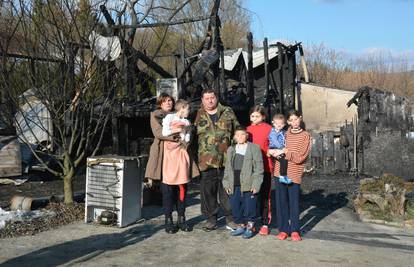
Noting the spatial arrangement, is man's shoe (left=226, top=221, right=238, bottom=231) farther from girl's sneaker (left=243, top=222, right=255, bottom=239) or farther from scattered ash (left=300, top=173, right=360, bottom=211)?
scattered ash (left=300, top=173, right=360, bottom=211)

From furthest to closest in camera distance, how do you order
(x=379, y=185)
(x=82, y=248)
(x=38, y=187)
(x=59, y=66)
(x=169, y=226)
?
(x=38, y=187), (x=379, y=185), (x=59, y=66), (x=169, y=226), (x=82, y=248)

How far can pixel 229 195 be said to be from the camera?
6836 millimetres

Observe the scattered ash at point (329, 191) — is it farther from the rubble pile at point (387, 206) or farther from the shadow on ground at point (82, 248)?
the shadow on ground at point (82, 248)

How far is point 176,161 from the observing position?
22.2ft

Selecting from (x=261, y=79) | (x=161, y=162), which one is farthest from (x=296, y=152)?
(x=261, y=79)

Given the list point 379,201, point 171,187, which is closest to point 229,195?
point 171,187

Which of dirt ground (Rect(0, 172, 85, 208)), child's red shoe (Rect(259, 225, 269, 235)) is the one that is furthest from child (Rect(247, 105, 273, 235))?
dirt ground (Rect(0, 172, 85, 208))

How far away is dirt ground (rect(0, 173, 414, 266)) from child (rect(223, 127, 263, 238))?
0.25 metres

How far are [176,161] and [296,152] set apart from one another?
59.3 inches

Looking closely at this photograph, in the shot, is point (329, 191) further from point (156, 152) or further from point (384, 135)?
point (156, 152)

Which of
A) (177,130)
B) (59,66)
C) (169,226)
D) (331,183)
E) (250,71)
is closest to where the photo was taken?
(177,130)

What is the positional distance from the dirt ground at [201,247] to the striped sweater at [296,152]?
2.71 feet

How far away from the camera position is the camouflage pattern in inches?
268

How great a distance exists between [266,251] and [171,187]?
60.5 inches
